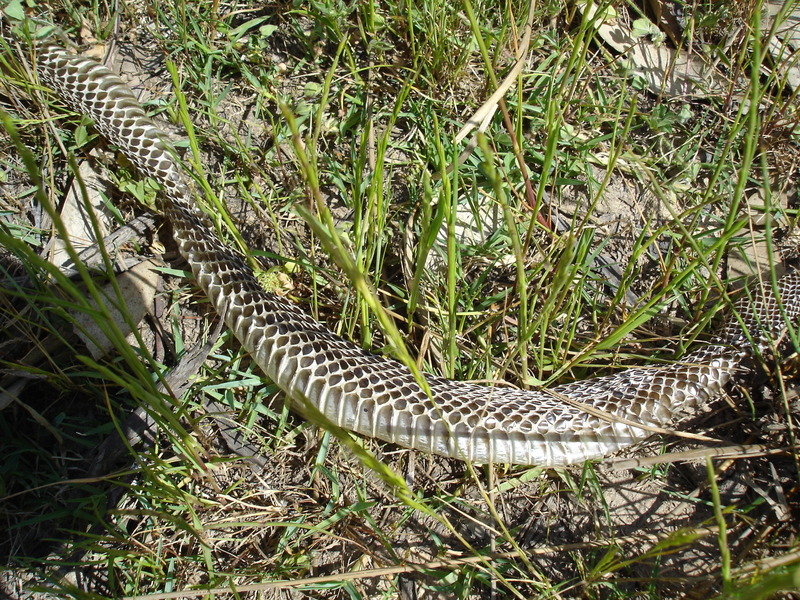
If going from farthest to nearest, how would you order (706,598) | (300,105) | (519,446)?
1. (300,105)
2. (519,446)
3. (706,598)

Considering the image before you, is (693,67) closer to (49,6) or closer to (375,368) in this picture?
(375,368)

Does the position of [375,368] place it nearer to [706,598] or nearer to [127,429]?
[127,429]

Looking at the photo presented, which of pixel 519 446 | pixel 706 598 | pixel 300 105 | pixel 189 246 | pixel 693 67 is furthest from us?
pixel 693 67

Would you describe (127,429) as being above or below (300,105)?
below

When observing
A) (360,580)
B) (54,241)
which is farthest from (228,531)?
(54,241)

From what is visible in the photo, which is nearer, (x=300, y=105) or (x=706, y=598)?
(x=706, y=598)

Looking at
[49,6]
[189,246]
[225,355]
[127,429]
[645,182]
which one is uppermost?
[49,6]
